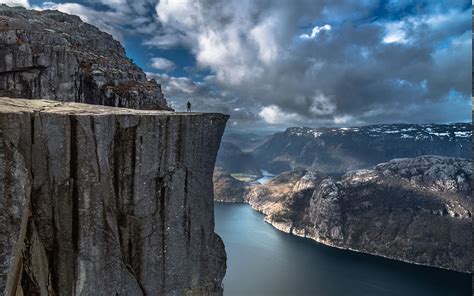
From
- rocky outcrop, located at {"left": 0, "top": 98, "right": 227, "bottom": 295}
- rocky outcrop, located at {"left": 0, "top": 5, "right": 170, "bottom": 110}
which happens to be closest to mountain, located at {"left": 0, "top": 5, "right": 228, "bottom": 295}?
rocky outcrop, located at {"left": 0, "top": 98, "right": 227, "bottom": 295}

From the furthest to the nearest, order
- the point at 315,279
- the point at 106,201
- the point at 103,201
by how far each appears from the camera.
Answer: the point at 315,279 → the point at 106,201 → the point at 103,201

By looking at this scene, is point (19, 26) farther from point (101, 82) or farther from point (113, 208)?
point (113, 208)

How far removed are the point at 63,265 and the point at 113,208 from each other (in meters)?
3.92

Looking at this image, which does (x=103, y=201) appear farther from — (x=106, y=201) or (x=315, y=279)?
(x=315, y=279)

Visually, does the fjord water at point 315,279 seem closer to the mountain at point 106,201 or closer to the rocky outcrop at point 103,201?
the mountain at point 106,201

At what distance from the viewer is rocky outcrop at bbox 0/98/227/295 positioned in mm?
16922

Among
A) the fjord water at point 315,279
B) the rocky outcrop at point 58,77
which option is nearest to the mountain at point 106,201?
the rocky outcrop at point 58,77

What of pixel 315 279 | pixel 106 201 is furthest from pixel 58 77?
pixel 315 279

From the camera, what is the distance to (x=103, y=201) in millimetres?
19922

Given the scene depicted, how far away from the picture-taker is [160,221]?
22.4 meters

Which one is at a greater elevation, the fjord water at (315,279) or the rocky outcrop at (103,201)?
the rocky outcrop at (103,201)

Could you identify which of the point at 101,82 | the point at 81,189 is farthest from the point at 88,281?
the point at 101,82

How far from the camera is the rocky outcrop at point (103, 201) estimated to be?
16.9m

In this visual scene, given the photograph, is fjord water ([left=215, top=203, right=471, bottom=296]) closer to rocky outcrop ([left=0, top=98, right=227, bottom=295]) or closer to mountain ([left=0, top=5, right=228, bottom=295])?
mountain ([left=0, top=5, right=228, bottom=295])
